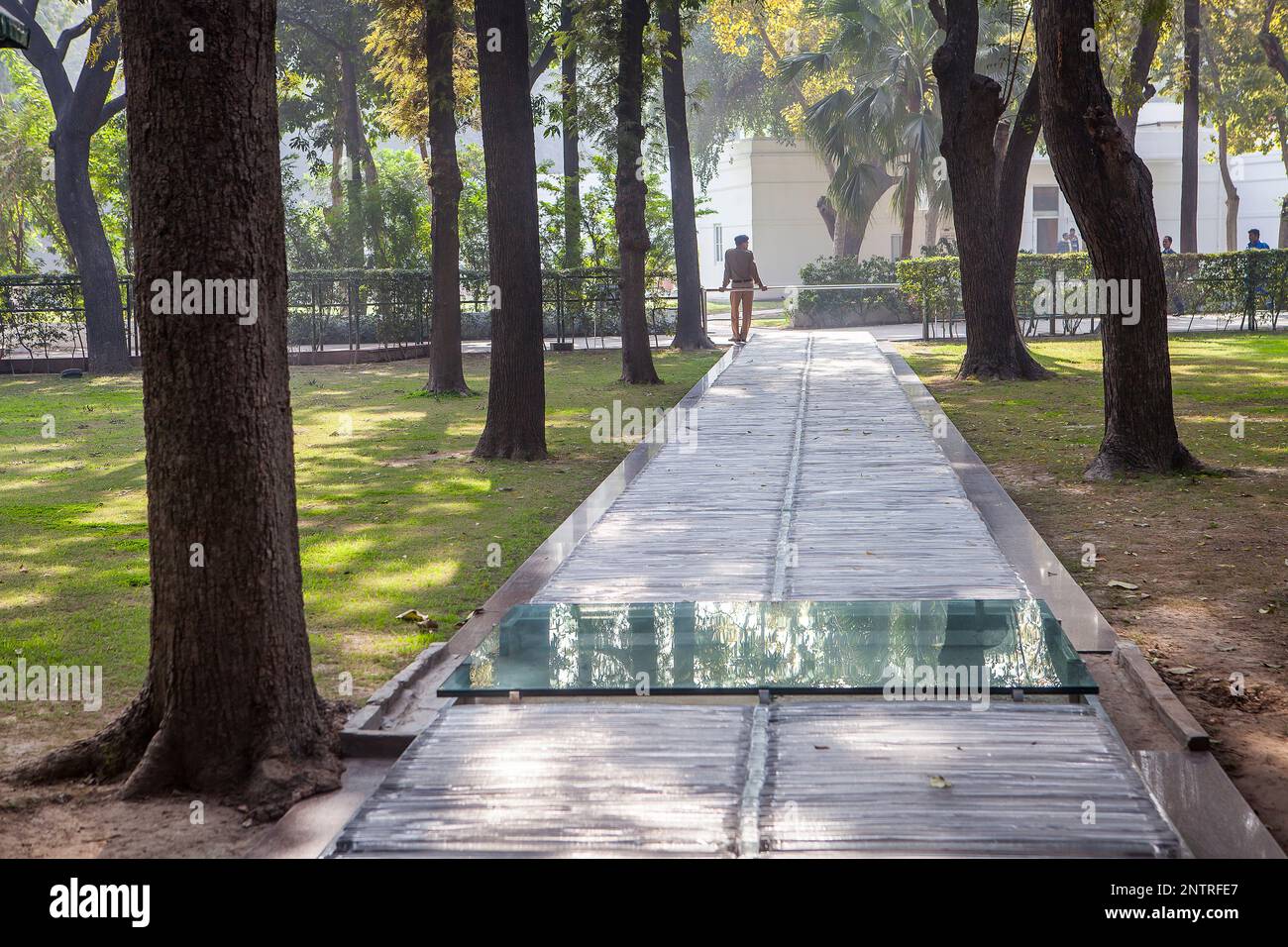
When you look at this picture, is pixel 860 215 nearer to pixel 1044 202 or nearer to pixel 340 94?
pixel 340 94

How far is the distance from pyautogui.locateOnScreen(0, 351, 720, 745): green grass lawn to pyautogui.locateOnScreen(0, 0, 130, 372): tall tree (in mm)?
5469

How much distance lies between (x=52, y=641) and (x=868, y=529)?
4.43 meters

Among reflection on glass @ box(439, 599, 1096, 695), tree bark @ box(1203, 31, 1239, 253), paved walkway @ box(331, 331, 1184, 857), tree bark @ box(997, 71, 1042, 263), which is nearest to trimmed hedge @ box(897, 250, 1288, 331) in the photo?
tree bark @ box(997, 71, 1042, 263)

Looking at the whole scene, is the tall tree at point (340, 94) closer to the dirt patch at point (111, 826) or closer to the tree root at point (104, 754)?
the tree root at point (104, 754)

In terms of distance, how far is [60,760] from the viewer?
469cm

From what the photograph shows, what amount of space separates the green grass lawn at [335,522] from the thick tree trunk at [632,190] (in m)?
0.84

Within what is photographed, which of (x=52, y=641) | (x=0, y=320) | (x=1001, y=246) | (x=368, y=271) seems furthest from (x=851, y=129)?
(x=52, y=641)

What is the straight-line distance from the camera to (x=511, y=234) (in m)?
11.8

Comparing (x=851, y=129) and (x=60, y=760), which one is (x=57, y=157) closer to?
(x=851, y=129)

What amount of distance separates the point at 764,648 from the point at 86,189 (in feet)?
72.9

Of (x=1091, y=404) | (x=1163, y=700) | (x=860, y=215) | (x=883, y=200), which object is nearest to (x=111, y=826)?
(x=1163, y=700)

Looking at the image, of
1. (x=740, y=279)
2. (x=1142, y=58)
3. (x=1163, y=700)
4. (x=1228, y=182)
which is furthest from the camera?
(x=1228, y=182)

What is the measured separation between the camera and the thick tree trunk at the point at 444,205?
55.6ft
